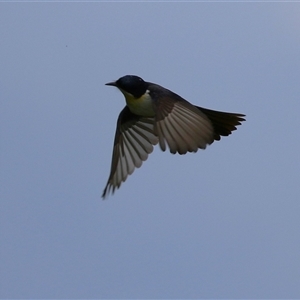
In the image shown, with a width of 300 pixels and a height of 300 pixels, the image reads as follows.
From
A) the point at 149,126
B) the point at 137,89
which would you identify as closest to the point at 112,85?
the point at 137,89

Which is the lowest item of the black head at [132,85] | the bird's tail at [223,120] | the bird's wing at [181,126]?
the bird's wing at [181,126]

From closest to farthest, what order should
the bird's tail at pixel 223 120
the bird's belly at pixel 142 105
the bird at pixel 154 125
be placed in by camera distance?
the bird at pixel 154 125, the bird's belly at pixel 142 105, the bird's tail at pixel 223 120

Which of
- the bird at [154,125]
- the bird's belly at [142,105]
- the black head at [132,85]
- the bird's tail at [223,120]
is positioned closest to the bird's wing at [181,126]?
the bird at [154,125]

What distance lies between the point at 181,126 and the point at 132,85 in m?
1.57

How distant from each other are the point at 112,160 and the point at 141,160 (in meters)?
0.60

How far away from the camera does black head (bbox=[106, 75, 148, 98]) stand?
14.4 m

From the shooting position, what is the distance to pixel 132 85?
14406mm

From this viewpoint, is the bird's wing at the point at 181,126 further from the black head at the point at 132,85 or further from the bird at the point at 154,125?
the black head at the point at 132,85

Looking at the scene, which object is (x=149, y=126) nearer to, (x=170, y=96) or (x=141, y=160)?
(x=141, y=160)

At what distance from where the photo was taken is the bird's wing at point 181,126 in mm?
12766

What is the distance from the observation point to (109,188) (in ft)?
51.2

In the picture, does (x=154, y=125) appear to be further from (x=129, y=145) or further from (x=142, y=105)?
(x=129, y=145)

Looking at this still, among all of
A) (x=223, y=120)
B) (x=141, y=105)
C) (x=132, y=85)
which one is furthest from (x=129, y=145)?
(x=223, y=120)

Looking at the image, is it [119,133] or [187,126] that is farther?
[119,133]
